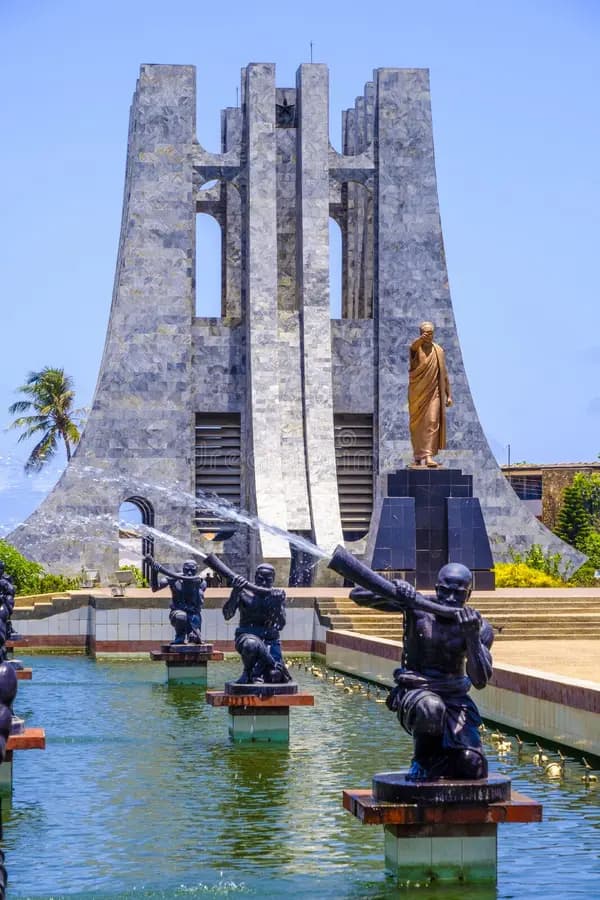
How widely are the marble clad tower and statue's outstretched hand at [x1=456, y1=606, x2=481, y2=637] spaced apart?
30503 mm

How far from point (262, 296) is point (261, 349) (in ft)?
4.30

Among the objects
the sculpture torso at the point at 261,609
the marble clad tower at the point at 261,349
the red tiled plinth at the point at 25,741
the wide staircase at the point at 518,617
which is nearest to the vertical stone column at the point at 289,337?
the marble clad tower at the point at 261,349

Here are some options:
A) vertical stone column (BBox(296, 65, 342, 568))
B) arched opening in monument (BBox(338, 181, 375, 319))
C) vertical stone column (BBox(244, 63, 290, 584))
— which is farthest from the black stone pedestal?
arched opening in monument (BBox(338, 181, 375, 319))

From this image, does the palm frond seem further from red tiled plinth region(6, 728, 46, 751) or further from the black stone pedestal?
red tiled plinth region(6, 728, 46, 751)

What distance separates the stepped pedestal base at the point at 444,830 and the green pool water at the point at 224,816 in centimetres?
11

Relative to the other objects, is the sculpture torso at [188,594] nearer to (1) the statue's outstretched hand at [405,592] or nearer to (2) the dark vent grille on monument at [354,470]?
(1) the statue's outstretched hand at [405,592]

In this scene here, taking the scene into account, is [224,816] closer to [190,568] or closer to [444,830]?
[444,830]

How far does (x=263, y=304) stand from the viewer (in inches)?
1604

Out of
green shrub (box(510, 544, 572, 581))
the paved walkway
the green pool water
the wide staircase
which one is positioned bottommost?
the green pool water

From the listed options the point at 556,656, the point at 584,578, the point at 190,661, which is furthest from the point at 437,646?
the point at 584,578

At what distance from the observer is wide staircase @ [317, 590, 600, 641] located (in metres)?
25.4

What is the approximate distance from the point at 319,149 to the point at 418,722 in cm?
3369

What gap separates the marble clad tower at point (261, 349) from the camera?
133 feet

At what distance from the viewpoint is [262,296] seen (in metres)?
40.8
